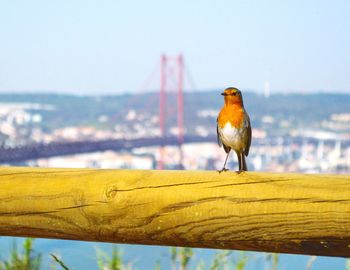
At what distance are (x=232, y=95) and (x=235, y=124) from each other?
0.05 metres

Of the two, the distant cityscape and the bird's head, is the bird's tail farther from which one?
the distant cityscape

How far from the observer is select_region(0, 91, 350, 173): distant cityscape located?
885cm

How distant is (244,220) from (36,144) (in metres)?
8.34

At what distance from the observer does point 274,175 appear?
0.83 metres

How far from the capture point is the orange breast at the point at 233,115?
110 cm

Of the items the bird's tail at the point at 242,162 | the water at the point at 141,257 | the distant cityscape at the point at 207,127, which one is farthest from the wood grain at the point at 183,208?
the distant cityscape at the point at 207,127

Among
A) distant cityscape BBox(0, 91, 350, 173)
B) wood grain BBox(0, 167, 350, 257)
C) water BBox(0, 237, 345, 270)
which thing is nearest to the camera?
wood grain BBox(0, 167, 350, 257)

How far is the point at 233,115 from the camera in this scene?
1.10m

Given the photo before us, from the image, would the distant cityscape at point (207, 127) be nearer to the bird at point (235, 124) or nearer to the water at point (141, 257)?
the water at point (141, 257)

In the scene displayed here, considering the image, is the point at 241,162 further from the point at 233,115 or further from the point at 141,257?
the point at 141,257

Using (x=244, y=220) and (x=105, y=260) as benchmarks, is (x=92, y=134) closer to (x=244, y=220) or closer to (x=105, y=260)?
(x=105, y=260)

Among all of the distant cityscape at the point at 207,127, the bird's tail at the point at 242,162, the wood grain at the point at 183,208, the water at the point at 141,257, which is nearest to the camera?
the wood grain at the point at 183,208

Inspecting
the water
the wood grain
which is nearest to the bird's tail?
the wood grain

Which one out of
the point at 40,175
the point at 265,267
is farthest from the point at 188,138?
the point at 40,175
